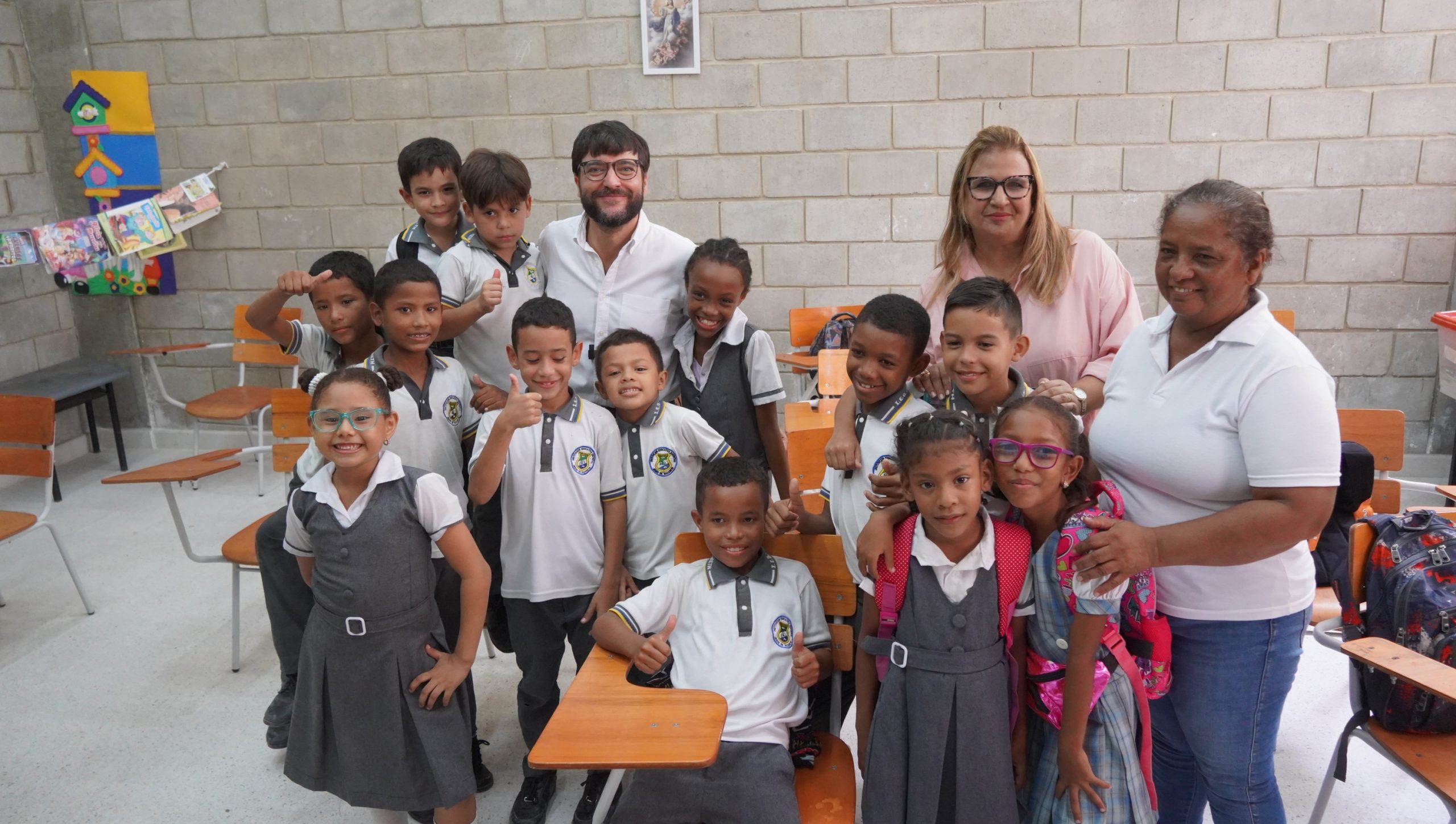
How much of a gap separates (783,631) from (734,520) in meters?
0.25

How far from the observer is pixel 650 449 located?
7.01 feet

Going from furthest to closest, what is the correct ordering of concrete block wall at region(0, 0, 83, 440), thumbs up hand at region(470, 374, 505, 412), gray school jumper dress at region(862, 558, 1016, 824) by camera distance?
concrete block wall at region(0, 0, 83, 440), thumbs up hand at region(470, 374, 505, 412), gray school jumper dress at region(862, 558, 1016, 824)

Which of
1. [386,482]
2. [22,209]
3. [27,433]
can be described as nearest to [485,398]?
[386,482]

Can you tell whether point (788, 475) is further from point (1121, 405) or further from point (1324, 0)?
point (1324, 0)

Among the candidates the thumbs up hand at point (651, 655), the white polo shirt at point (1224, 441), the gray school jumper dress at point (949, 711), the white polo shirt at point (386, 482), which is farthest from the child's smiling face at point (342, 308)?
the white polo shirt at point (1224, 441)

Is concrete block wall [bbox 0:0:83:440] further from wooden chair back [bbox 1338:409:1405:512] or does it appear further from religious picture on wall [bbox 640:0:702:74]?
wooden chair back [bbox 1338:409:1405:512]

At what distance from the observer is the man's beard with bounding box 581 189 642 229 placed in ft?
7.61

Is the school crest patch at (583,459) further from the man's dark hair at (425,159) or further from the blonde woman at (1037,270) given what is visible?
the man's dark hair at (425,159)

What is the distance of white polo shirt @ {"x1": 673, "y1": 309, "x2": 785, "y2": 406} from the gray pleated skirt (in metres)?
0.90

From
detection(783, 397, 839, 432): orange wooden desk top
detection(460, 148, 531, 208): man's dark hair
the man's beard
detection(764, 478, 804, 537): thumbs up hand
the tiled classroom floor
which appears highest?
detection(460, 148, 531, 208): man's dark hair

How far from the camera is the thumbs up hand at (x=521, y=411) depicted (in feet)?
6.21

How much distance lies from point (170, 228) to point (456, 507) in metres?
4.11

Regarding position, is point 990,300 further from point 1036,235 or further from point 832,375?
point 832,375


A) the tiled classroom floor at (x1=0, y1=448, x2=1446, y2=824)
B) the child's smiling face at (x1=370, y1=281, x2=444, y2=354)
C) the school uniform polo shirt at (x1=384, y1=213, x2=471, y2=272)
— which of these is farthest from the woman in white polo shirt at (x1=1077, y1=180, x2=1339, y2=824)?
the school uniform polo shirt at (x1=384, y1=213, x2=471, y2=272)
